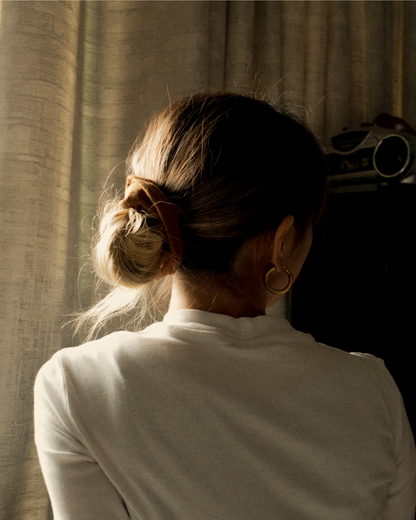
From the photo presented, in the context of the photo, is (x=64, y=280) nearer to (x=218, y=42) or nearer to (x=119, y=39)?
(x=119, y=39)

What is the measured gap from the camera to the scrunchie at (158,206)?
0.64 meters

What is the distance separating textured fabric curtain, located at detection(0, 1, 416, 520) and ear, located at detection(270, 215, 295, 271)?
820 millimetres

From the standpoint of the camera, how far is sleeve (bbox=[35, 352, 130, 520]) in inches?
22.2

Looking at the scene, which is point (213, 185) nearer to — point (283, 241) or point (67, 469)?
point (283, 241)

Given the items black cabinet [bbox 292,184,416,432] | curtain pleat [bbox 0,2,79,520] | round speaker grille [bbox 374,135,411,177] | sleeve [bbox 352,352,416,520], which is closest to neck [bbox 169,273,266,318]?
sleeve [bbox 352,352,416,520]

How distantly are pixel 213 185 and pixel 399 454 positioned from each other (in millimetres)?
434

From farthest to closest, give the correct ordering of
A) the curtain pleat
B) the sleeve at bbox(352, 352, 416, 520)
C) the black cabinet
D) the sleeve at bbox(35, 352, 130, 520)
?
the black cabinet, the curtain pleat, the sleeve at bbox(352, 352, 416, 520), the sleeve at bbox(35, 352, 130, 520)

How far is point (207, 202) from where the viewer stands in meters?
0.65

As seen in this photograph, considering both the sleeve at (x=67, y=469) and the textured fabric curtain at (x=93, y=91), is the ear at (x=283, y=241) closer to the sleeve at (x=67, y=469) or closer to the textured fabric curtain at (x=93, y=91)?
the sleeve at (x=67, y=469)

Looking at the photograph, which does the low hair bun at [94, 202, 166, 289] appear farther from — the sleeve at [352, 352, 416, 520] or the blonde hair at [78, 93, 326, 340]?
the sleeve at [352, 352, 416, 520]

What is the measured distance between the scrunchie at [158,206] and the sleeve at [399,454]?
10.9 inches

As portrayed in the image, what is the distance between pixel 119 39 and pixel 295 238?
1.19 meters

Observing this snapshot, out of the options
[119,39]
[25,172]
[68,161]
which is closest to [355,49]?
[119,39]

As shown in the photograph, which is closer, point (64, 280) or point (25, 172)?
point (25, 172)
